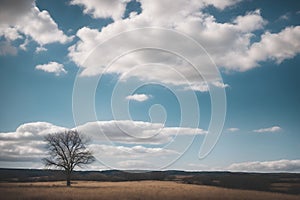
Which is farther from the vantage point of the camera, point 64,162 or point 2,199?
point 64,162

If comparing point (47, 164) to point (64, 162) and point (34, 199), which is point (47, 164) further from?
point (34, 199)

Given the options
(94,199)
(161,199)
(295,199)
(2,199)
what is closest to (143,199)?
(161,199)

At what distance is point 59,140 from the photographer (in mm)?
55969

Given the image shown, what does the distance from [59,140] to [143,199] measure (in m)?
31.7

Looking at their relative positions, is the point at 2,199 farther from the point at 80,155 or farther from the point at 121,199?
the point at 80,155

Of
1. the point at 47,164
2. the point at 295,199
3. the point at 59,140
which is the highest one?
the point at 59,140

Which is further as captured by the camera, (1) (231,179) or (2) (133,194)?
(1) (231,179)

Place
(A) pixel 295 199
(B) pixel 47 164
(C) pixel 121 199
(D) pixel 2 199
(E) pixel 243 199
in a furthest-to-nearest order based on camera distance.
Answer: (B) pixel 47 164
(A) pixel 295 199
(E) pixel 243 199
(C) pixel 121 199
(D) pixel 2 199

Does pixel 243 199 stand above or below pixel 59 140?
below

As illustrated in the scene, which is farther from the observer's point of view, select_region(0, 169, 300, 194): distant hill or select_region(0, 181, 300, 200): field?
select_region(0, 169, 300, 194): distant hill

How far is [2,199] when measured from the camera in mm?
25234

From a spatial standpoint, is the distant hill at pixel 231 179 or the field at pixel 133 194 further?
the distant hill at pixel 231 179

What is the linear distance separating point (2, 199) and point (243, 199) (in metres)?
19.6

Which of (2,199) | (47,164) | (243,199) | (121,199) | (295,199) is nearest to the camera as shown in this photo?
(2,199)
